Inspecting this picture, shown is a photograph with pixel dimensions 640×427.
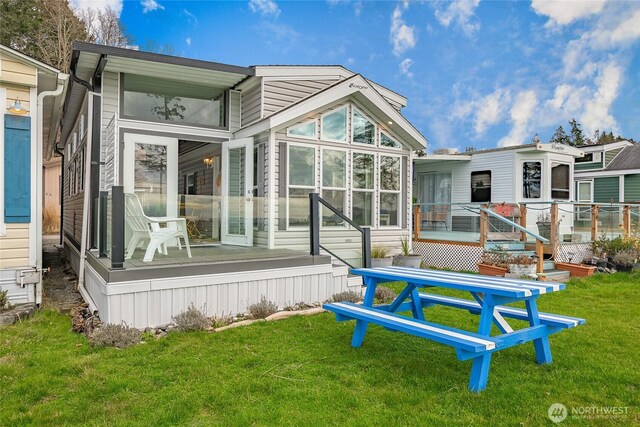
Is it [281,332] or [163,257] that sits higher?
[163,257]

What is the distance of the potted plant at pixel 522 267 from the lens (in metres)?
7.84

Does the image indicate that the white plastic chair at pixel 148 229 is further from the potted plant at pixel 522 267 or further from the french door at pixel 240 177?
the potted plant at pixel 522 267

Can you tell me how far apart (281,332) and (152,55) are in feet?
16.0

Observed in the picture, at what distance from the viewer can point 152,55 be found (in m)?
6.64

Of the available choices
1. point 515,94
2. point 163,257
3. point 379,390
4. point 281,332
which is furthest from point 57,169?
point 515,94

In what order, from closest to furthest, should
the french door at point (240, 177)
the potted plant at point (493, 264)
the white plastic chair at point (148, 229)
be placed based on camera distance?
the white plastic chair at point (148, 229), the french door at point (240, 177), the potted plant at point (493, 264)

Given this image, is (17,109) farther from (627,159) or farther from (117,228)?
(627,159)

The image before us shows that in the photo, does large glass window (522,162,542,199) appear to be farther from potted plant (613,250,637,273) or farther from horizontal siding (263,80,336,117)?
horizontal siding (263,80,336,117)

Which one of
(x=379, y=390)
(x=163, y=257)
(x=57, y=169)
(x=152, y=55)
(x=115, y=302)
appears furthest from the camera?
(x=57, y=169)

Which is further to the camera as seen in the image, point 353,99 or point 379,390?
point 353,99

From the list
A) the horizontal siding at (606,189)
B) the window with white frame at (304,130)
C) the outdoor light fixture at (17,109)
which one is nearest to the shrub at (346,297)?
the window with white frame at (304,130)

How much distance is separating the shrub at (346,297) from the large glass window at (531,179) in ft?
26.9

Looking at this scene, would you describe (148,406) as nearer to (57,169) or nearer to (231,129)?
(231,129)

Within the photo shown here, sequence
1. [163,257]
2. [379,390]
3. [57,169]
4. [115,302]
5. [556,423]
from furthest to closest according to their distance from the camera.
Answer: [57,169], [163,257], [115,302], [379,390], [556,423]
